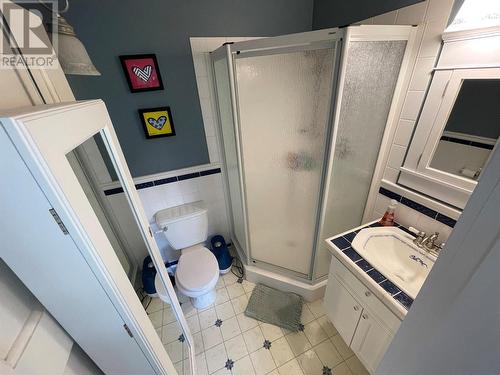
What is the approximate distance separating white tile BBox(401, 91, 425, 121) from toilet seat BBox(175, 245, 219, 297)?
164 centimetres

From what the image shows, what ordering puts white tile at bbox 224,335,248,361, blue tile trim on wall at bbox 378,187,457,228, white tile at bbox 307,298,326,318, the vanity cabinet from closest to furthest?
the vanity cabinet < blue tile trim on wall at bbox 378,187,457,228 < white tile at bbox 224,335,248,361 < white tile at bbox 307,298,326,318

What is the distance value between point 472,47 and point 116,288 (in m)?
1.60

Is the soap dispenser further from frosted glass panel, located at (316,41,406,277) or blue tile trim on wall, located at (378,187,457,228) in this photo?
frosted glass panel, located at (316,41,406,277)

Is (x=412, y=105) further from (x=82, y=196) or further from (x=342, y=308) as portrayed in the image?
(x=82, y=196)

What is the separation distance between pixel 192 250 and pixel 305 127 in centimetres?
138

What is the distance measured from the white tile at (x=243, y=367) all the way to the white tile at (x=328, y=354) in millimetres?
462

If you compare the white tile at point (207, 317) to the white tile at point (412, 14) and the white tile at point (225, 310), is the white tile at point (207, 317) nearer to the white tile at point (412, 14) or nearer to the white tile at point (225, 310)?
the white tile at point (225, 310)

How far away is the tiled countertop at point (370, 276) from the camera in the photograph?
908 mm

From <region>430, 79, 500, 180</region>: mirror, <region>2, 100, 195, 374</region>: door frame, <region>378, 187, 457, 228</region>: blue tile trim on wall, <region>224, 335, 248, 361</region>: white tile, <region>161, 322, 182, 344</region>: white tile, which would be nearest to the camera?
<region>2, 100, 195, 374</region>: door frame

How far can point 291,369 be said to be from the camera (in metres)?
1.37

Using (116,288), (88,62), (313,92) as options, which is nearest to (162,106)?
(88,62)

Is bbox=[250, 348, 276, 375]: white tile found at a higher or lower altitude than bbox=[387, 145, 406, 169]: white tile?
lower

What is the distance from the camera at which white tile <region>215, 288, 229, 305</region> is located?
5.96ft

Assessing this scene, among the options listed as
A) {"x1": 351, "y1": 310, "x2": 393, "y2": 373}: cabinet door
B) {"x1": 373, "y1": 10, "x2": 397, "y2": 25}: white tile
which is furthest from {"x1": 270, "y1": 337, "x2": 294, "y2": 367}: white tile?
{"x1": 373, "y1": 10, "x2": 397, "y2": 25}: white tile
